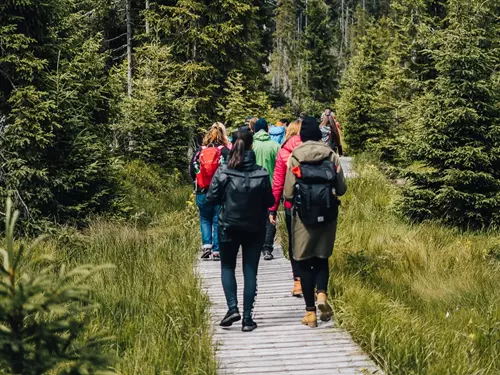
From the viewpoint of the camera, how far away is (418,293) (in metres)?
7.58

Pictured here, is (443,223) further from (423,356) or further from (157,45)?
(157,45)

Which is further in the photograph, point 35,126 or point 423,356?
point 35,126

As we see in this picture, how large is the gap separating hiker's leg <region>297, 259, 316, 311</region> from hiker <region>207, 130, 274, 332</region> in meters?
0.51

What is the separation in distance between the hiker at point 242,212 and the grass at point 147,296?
1.51ft

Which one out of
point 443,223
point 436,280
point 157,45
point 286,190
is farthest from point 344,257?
point 157,45

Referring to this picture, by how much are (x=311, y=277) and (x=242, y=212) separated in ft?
3.58

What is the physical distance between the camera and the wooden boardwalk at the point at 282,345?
4926mm

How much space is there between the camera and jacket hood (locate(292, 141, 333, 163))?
5.80 meters

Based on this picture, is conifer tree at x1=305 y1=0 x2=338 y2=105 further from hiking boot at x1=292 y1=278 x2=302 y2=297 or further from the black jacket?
the black jacket

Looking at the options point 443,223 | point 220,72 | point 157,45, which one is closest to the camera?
point 443,223

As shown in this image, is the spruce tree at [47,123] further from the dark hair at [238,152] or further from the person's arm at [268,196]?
the person's arm at [268,196]

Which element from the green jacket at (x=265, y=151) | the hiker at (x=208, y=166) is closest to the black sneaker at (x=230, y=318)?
the hiker at (x=208, y=166)

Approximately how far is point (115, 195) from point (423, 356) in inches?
333

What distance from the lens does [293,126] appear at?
25.4 ft
